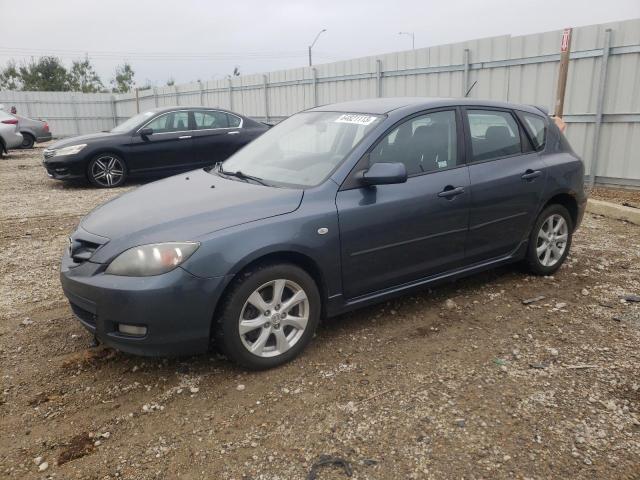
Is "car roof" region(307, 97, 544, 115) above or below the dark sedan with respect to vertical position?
above

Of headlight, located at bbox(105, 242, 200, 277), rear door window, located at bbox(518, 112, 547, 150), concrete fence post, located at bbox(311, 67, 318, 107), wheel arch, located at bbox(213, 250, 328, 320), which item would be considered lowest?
wheel arch, located at bbox(213, 250, 328, 320)

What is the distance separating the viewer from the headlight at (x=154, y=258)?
2.93 meters

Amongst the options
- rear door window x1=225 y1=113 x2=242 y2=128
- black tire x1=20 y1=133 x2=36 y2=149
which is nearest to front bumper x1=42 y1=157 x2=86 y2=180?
rear door window x1=225 y1=113 x2=242 y2=128

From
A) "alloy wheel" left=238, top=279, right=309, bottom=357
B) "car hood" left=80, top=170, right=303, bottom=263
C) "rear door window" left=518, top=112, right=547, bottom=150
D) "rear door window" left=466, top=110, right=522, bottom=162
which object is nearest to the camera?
"car hood" left=80, top=170, right=303, bottom=263

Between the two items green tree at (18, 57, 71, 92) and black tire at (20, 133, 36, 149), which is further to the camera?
green tree at (18, 57, 71, 92)

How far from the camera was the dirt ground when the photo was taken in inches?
98.9

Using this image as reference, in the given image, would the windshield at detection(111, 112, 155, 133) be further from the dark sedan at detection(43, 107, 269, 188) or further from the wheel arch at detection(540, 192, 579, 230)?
the wheel arch at detection(540, 192, 579, 230)

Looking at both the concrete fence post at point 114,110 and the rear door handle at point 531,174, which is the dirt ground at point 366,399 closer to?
the rear door handle at point 531,174

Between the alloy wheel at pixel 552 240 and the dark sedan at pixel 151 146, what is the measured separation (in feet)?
24.2

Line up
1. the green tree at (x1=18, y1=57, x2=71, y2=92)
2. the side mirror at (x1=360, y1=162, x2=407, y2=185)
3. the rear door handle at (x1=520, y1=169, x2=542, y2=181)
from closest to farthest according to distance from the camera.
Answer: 1. the side mirror at (x1=360, y1=162, x2=407, y2=185)
2. the rear door handle at (x1=520, y1=169, x2=542, y2=181)
3. the green tree at (x1=18, y1=57, x2=71, y2=92)

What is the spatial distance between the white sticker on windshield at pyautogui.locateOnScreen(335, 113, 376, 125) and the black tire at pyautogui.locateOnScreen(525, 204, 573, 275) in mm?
1884

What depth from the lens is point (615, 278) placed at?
16.0 ft

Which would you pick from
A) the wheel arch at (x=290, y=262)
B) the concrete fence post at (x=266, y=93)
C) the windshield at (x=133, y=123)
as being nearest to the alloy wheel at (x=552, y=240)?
the wheel arch at (x=290, y=262)

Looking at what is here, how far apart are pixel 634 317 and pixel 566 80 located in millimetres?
5395
